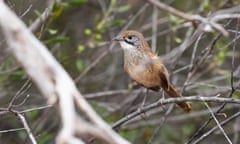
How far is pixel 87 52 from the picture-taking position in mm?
6641

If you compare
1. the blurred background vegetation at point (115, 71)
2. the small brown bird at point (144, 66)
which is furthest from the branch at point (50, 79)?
the blurred background vegetation at point (115, 71)

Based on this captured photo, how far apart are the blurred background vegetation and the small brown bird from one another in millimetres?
629

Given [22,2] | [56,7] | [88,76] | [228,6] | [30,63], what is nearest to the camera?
[30,63]

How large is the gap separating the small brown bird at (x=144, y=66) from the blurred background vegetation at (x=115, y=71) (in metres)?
0.63

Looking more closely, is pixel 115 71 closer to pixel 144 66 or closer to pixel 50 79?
pixel 144 66

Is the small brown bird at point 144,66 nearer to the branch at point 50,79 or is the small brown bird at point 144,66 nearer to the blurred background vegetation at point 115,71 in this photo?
the blurred background vegetation at point 115,71

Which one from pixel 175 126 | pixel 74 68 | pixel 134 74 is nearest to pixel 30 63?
pixel 134 74

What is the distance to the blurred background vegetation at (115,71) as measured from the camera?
215 inches

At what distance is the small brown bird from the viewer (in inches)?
173

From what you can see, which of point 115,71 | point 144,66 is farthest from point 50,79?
point 115,71

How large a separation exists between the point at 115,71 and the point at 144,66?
2.45m

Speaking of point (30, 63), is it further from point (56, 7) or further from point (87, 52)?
point (87, 52)

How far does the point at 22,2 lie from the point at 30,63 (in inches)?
117

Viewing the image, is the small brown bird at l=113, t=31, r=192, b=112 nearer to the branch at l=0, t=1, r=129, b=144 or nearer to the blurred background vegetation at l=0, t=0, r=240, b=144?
the blurred background vegetation at l=0, t=0, r=240, b=144
